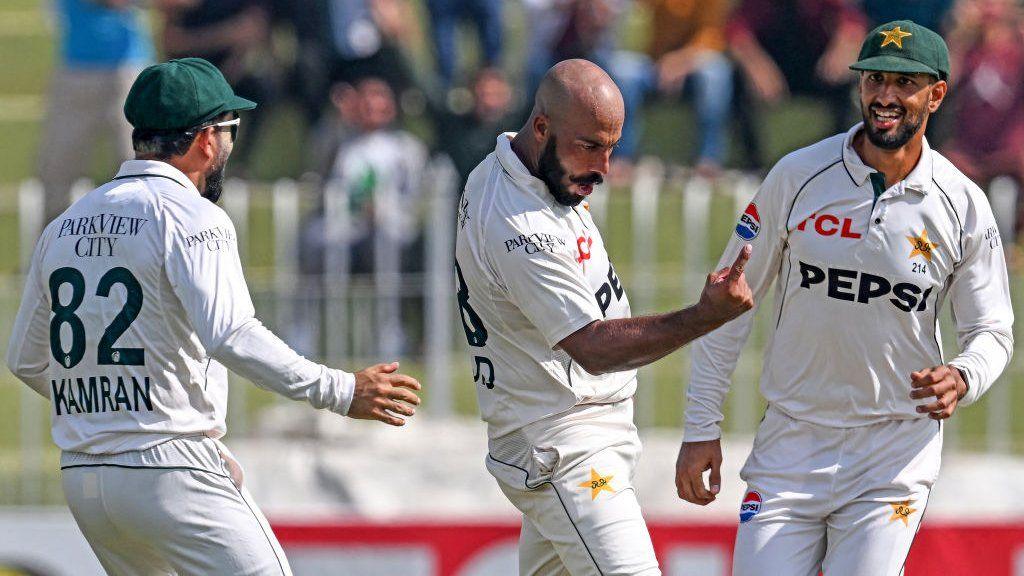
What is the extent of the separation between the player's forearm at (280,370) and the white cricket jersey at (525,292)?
595 mm

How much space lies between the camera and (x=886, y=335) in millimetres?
5172

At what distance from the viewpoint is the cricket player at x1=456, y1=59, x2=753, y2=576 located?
4969mm

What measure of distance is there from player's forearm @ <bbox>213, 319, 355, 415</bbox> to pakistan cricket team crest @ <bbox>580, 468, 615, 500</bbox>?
86 centimetres

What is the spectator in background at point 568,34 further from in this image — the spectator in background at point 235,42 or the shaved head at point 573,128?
the shaved head at point 573,128

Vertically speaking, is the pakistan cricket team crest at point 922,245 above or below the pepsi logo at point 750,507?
above

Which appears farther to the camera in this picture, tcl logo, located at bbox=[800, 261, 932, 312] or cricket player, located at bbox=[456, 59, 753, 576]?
tcl logo, located at bbox=[800, 261, 932, 312]

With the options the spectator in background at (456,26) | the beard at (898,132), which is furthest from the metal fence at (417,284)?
the beard at (898,132)

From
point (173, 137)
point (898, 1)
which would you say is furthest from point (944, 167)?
point (898, 1)

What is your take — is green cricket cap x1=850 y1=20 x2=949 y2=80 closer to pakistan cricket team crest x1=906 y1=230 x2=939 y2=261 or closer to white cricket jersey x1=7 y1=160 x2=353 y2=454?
pakistan cricket team crest x1=906 y1=230 x2=939 y2=261

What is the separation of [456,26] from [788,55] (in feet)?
8.45

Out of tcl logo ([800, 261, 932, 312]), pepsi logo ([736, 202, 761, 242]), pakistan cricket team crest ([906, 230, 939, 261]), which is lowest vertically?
tcl logo ([800, 261, 932, 312])

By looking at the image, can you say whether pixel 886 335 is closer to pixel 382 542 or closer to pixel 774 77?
pixel 382 542

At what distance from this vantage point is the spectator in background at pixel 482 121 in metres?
10.8

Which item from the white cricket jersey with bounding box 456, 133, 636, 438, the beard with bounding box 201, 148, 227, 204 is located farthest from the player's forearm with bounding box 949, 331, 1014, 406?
the beard with bounding box 201, 148, 227, 204
